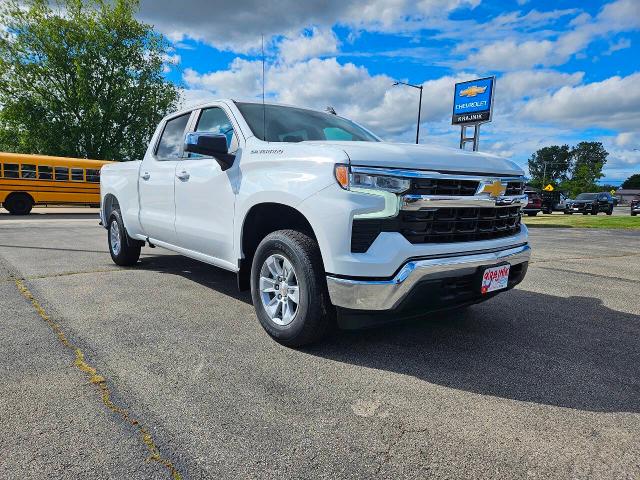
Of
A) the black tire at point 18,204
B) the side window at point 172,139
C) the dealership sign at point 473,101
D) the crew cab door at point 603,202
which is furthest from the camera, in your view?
the crew cab door at point 603,202

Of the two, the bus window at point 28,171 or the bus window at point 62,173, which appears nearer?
the bus window at point 28,171

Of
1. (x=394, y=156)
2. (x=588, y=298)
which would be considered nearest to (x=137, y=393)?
(x=394, y=156)

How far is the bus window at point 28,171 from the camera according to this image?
18.6 metres

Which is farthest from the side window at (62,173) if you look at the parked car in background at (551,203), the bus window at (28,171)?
the parked car in background at (551,203)

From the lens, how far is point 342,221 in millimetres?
2855

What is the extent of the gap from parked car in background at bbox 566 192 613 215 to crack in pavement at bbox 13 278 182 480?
1334 inches

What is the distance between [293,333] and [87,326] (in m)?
1.72

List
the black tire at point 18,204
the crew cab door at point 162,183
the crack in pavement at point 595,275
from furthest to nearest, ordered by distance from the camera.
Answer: the black tire at point 18,204 < the crack in pavement at point 595,275 < the crew cab door at point 162,183

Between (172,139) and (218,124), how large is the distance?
1.04m

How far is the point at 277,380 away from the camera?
2770 mm

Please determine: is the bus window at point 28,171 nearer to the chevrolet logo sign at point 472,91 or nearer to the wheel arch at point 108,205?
the wheel arch at point 108,205

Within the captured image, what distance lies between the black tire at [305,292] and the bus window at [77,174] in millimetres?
19983

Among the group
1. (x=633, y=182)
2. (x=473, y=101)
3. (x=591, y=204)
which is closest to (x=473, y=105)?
(x=473, y=101)

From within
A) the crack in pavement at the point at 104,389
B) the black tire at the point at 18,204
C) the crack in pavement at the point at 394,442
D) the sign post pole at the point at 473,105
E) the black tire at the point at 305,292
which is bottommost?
the black tire at the point at 18,204
